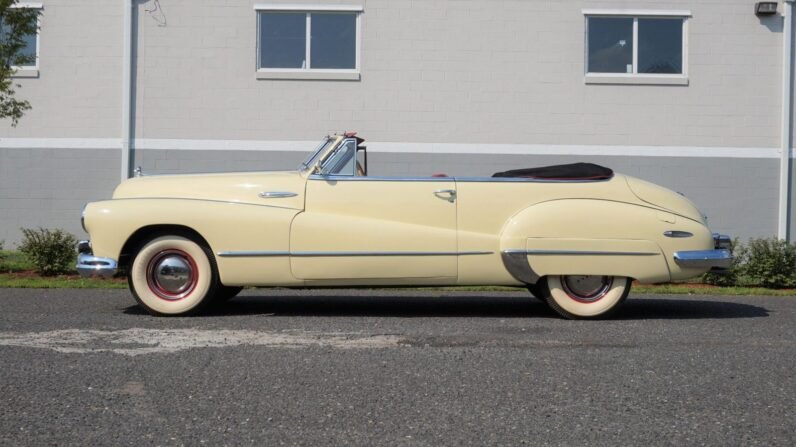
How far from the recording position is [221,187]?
7.86 m

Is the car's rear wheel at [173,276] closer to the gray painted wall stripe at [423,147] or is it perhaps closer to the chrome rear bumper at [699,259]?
the chrome rear bumper at [699,259]

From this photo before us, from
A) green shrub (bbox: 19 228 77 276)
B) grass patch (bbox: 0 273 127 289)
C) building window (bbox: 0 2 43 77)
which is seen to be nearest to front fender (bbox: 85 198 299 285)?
grass patch (bbox: 0 273 127 289)

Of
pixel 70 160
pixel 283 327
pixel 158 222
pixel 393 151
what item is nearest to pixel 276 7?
pixel 393 151

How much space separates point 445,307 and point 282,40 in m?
7.09

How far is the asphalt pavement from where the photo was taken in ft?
13.5

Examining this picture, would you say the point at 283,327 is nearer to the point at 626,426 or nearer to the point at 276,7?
the point at 626,426

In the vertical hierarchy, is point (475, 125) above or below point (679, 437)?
above

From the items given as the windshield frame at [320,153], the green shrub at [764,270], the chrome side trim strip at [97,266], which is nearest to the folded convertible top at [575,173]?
the windshield frame at [320,153]

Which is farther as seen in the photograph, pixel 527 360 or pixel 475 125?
pixel 475 125

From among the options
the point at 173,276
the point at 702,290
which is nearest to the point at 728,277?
the point at 702,290

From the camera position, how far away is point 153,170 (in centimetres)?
1420

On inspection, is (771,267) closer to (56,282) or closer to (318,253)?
(318,253)

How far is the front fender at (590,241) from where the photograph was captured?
764 cm

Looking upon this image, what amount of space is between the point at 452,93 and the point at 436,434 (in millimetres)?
10576
